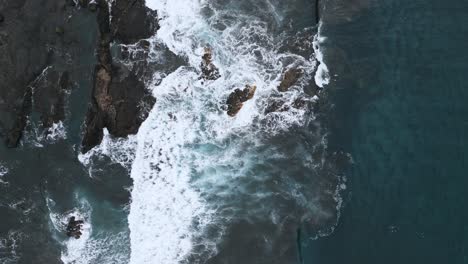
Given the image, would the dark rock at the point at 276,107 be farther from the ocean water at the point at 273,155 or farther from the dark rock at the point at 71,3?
the dark rock at the point at 71,3

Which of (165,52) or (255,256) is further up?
(165,52)

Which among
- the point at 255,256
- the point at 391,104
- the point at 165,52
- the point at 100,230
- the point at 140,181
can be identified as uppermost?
the point at 165,52

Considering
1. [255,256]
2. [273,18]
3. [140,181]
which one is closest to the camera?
[255,256]

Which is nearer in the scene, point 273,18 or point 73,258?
point 73,258

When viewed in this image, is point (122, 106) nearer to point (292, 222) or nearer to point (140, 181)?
point (140, 181)

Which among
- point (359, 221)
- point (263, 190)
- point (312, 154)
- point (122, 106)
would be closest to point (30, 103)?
point (122, 106)

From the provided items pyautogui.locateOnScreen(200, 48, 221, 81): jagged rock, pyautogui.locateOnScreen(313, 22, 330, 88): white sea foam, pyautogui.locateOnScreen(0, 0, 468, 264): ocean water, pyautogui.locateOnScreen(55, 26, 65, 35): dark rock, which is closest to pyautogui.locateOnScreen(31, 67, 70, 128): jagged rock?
pyautogui.locateOnScreen(0, 0, 468, 264): ocean water
